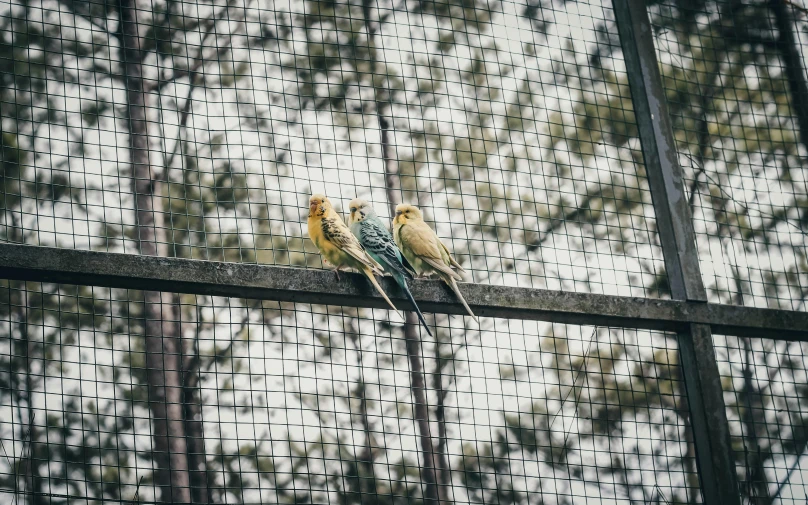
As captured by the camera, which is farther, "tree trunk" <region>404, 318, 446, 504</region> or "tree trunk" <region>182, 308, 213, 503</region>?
"tree trunk" <region>182, 308, 213, 503</region>

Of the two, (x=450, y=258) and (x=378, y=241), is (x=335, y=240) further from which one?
(x=450, y=258)

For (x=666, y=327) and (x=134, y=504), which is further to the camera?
(x=666, y=327)

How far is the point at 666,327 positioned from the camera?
3.22 metres

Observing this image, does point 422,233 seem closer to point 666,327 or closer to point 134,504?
point 666,327

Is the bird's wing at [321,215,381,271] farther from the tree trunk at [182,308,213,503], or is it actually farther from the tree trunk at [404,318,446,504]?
the tree trunk at [182,308,213,503]

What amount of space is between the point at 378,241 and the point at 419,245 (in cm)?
24

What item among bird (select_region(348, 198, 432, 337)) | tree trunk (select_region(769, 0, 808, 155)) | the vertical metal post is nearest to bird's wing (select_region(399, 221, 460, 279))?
bird (select_region(348, 198, 432, 337))

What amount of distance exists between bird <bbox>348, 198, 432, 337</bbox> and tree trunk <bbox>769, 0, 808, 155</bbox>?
2241 millimetres

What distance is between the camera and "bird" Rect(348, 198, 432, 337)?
3.25m

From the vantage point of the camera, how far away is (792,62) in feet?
14.5

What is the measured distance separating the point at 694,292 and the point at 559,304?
1.85 ft

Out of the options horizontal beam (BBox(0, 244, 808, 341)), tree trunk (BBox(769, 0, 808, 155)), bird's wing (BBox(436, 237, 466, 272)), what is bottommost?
horizontal beam (BBox(0, 244, 808, 341))

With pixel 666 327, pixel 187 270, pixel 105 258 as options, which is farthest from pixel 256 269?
pixel 666 327

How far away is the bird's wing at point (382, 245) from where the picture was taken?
135 inches
